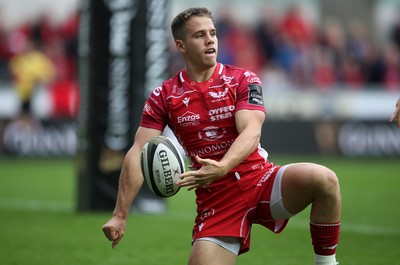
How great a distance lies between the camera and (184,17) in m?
6.57

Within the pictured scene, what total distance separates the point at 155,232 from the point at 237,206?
4.27 m

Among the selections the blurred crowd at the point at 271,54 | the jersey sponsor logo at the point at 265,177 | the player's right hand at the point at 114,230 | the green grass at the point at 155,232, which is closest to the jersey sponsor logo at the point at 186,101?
the jersey sponsor logo at the point at 265,177

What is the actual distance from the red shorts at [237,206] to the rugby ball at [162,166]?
0.54 metres

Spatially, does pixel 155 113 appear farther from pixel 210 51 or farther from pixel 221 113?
pixel 210 51

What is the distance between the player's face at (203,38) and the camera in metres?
6.52

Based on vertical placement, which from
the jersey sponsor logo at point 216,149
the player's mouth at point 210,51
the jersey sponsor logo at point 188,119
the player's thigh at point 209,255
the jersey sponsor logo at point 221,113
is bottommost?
the player's thigh at point 209,255

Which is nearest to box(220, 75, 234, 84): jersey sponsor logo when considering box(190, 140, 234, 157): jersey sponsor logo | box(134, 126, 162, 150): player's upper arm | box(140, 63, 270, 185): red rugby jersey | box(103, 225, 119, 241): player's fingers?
box(140, 63, 270, 185): red rugby jersey

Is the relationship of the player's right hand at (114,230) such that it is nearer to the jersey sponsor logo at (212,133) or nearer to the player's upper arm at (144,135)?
the player's upper arm at (144,135)

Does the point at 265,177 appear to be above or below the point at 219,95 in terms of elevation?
below

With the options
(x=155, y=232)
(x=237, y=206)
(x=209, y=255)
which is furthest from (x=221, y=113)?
(x=155, y=232)

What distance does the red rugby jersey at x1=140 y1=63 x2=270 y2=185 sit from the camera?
21.4 feet

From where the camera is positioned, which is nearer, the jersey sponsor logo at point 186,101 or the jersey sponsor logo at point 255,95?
the jersey sponsor logo at point 255,95

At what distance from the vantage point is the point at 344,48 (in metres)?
23.4

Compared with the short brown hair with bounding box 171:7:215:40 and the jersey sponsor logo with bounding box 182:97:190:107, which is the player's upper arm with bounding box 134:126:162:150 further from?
the short brown hair with bounding box 171:7:215:40
